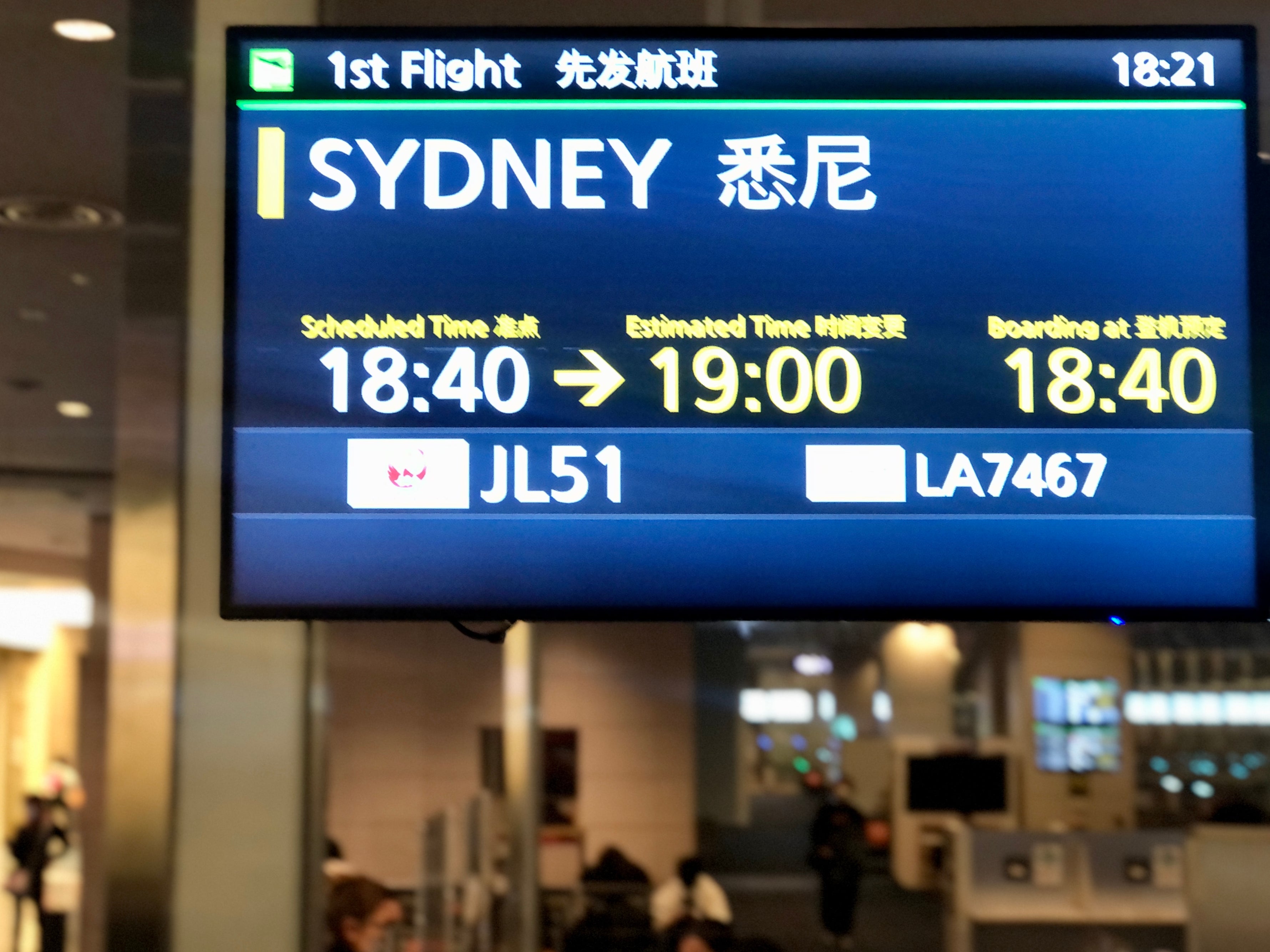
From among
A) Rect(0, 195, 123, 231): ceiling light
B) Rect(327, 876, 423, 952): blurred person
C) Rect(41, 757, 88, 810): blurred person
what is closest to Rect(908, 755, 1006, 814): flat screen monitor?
Rect(41, 757, 88, 810): blurred person

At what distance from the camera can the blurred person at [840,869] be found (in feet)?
46.9

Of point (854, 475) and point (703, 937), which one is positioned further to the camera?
point (703, 937)

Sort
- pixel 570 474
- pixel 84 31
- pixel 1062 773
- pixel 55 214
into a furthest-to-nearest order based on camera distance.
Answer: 1. pixel 1062 773
2. pixel 55 214
3. pixel 84 31
4. pixel 570 474

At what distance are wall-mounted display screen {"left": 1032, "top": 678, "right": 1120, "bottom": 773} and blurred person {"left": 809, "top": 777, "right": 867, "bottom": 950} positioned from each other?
364 cm

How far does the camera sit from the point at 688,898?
991cm

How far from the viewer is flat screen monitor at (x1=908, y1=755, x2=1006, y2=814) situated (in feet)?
50.8

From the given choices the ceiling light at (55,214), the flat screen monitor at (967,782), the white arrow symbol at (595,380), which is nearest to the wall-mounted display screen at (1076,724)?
the flat screen monitor at (967,782)

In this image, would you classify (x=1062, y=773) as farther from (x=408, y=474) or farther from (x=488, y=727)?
(x=408, y=474)

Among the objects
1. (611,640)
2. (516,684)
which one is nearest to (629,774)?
(611,640)

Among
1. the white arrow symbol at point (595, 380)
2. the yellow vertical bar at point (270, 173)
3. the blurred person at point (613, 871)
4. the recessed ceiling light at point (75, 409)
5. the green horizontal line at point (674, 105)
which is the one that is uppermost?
the recessed ceiling light at point (75, 409)

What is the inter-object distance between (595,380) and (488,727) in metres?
14.2

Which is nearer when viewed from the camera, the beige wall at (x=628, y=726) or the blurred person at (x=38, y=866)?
the blurred person at (x=38, y=866)

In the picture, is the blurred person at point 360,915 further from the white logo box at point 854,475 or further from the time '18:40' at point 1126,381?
the time '18:40' at point 1126,381

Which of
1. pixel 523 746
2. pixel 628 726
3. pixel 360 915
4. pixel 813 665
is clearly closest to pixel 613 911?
pixel 360 915
